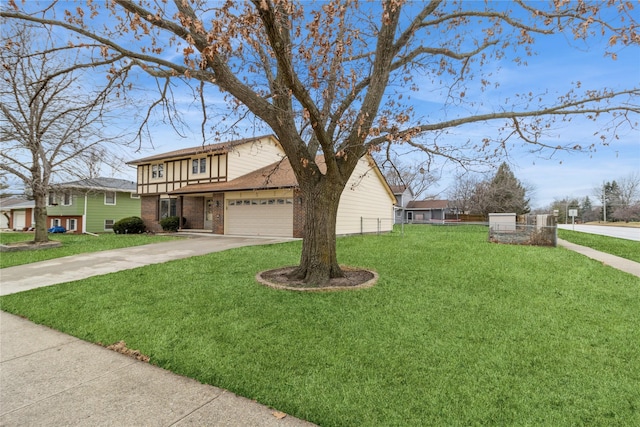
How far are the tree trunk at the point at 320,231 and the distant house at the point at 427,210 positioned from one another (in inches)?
1758

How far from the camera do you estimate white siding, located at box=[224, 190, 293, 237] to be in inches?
647

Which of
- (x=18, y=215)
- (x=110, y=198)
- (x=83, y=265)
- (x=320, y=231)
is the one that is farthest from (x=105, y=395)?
(x=18, y=215)

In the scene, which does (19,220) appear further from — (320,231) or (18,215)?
(320,231)

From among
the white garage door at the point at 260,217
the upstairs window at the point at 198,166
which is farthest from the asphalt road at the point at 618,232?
the upstairs window at the point at 198,166

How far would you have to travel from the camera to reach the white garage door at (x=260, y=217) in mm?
16438

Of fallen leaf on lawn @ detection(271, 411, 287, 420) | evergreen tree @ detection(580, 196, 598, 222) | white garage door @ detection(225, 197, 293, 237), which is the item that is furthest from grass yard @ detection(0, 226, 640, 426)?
evergreen tree @ detection(580, 196, 598, 222)

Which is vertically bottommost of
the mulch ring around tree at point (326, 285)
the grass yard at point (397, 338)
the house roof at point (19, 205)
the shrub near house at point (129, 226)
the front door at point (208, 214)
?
the grass yard at point (397, 338)

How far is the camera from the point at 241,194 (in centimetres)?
1786

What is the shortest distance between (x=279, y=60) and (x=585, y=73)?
559cm

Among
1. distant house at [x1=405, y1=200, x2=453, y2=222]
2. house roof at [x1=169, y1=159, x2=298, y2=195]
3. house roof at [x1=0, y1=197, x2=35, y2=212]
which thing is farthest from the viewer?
distant house at [x1=405, y1=200, x2=453, y2=222]

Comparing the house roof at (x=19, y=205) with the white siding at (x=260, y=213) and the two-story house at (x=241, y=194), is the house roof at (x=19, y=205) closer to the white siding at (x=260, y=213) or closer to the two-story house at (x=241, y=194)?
the two-story house at (x=241, y=194)

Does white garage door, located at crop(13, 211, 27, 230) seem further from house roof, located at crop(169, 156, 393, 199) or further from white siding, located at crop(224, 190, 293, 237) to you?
white siding, located at crop(224, 190, 293, 237)

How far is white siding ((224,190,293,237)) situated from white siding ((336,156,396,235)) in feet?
8.92

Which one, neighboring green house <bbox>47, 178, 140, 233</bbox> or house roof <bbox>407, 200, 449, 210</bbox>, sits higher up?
house roof <bbox>407, 200, 449, 210</bbox>
